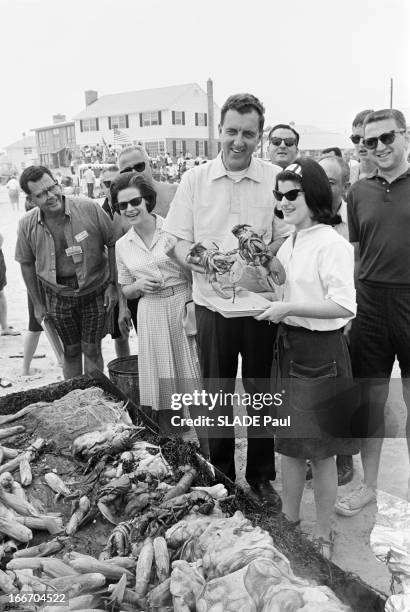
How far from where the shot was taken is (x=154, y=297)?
127 inches

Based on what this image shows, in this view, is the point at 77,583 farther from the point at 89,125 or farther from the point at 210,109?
the point at 89,125

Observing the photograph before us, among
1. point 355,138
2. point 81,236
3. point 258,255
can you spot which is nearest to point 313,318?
point 258,255

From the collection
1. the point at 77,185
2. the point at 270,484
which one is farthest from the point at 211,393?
the point at 77,185

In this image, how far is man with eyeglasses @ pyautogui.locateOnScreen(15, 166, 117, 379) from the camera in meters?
3.74

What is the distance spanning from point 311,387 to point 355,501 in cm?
101

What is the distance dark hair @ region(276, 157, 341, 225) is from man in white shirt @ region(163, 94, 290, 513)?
1.46 ft

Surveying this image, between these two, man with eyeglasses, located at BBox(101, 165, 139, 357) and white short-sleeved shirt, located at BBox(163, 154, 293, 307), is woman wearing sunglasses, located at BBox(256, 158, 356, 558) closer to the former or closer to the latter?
white short-sleeved shirt, located at BBox(163, 154, 293, 307)

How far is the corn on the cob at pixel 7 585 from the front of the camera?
1.78 metres

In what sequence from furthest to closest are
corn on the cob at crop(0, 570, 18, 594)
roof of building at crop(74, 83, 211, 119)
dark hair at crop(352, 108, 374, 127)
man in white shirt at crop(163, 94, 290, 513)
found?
1. roof of building at crop(74, 83, 211, 119)
2. dark hair at crop(352, 108, 374, 127)
3. man in white shirt at crop(163, 94, 290, 513)
4. corn on the cob at crop(0, 570, 18, 594)

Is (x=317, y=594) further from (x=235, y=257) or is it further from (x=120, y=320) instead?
(x=120, y=320)

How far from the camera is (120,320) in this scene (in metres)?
3.72

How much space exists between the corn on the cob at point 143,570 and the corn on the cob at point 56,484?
64cm

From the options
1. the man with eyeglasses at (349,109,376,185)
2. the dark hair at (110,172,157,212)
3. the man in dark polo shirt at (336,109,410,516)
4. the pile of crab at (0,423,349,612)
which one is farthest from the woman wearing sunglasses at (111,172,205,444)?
the man with eyeglasses at (349,109,376,185)

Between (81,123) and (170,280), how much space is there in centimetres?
647
